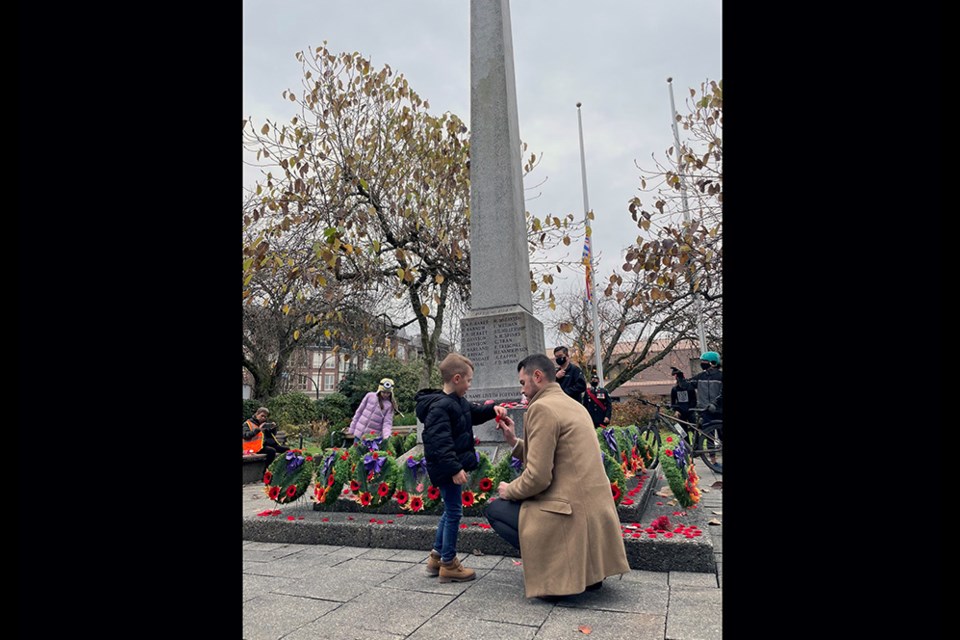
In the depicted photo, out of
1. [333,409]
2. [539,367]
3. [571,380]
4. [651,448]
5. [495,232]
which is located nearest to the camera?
[539,367]

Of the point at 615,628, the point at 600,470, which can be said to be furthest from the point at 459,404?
the point at 615,628

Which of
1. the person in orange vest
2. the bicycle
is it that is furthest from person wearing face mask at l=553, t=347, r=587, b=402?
the person in orange vest

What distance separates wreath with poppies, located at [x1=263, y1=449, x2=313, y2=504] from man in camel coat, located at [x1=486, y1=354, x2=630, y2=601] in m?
3.08

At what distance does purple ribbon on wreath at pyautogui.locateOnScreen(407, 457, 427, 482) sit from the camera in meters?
5.75

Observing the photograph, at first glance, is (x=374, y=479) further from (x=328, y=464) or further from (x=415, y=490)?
(x=328, y=464)

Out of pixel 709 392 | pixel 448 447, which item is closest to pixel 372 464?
pixel 448 447

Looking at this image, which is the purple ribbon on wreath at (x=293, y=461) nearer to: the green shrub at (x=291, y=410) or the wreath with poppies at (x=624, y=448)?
the wreath with poppies at (x=624, y=448)

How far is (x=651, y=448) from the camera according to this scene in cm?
829

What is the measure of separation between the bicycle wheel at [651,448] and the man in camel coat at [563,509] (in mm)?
3469

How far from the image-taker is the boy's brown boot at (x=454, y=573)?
424cm

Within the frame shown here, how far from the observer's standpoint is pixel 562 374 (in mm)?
7738

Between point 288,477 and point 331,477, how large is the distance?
0.51 metres

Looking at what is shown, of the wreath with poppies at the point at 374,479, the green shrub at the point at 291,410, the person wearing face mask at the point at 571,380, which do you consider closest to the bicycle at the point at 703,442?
the person wearing face mask at the point at 571,380

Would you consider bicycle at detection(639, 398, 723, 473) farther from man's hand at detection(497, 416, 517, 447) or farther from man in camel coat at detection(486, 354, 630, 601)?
man in camel coat at detection(486, 354, 630, 601)
